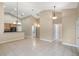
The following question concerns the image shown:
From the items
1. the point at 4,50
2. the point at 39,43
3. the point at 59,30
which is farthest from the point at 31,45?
the point at 59,30

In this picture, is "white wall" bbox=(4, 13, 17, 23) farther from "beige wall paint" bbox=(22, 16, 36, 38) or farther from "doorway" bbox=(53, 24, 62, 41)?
"doorway" bbox=(53, 24, 62, 41)

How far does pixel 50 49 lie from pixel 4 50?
7.03 feet

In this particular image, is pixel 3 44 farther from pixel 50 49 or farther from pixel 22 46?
pixel 50 49

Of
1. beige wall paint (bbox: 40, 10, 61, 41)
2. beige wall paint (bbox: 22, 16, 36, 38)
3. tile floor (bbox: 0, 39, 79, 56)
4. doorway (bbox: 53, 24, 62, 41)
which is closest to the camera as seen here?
beige wall paint (bbox: 22, 16, 36, 38)

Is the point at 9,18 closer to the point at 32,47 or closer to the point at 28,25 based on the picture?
the point at 28,25

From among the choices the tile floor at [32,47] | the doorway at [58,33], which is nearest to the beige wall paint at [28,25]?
the tile floor at [32,47]

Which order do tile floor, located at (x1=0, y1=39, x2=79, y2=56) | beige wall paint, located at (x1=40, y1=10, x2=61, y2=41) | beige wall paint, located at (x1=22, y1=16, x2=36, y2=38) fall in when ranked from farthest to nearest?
beige wall paint, located at (x1=40, y1=10, x2=61, y2=41) < tile floor, located at (x1=0, y1=39, x2=79, y2=56) < beige wall paint, located at (x1=22, y1=16, x2=36, y2=38)

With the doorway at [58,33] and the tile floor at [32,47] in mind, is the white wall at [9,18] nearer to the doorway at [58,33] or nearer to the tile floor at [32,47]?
the tile floor at [32,47]

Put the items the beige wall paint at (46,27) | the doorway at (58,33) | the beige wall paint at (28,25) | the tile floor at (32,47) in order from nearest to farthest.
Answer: the beige wall paint at (28,25) < the tile floor at (32,47) < the doorway at (58,33) < the beige wall paint at (46,27)

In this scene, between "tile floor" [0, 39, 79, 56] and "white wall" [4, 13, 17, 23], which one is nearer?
"white wall" [4, 13, 17, 23]

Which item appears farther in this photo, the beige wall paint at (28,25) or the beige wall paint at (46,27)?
the beige wall paint at (46,27)

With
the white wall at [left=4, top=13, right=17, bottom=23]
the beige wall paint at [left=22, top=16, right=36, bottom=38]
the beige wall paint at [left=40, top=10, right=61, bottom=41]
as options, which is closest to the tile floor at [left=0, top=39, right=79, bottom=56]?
the beige wall paint at [left=22, top=16, right=36, bottom=38]

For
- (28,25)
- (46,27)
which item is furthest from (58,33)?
(28,25)

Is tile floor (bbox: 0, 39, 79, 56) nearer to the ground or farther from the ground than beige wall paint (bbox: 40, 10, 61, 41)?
nearer to the ground
